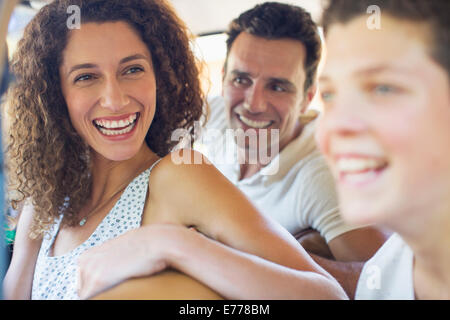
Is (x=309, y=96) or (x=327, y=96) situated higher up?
(x=309, y=96)

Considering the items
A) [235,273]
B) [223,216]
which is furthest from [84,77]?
[235,273]

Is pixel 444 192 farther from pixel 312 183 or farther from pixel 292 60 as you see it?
pixel 292 60

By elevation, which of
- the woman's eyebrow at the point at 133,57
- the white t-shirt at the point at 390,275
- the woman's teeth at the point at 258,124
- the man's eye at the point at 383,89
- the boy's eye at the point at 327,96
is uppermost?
the woman's teeth at the point at 258,124

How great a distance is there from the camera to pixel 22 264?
1.12 meters

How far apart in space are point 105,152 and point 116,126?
67mm

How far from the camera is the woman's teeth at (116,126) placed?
1055 millimetres

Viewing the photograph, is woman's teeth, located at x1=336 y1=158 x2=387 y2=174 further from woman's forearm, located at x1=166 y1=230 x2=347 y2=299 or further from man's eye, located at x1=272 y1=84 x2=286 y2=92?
man's eye, located at x1=272 y1=84 x2=286 y2=92

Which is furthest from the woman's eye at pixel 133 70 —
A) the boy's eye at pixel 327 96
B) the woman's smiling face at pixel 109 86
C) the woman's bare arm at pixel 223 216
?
the boy's eye at pixel 327 96

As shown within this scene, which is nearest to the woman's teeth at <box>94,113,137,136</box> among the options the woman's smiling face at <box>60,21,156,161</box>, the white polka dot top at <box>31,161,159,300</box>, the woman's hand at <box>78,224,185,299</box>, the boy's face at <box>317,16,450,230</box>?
the woman's smiling face at <box>60,21,156,161</box>

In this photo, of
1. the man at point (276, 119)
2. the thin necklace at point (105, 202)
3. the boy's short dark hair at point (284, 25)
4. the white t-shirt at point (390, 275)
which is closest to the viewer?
the white t-shirt at point (390, 275)

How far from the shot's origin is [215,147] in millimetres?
1812

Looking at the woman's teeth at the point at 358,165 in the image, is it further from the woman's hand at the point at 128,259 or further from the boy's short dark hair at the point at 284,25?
the boy's short dark hair at the point at 284,25

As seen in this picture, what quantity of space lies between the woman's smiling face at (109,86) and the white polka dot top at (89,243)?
0.09m

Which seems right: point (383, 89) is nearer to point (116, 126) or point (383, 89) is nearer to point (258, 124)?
point (116, 126)
